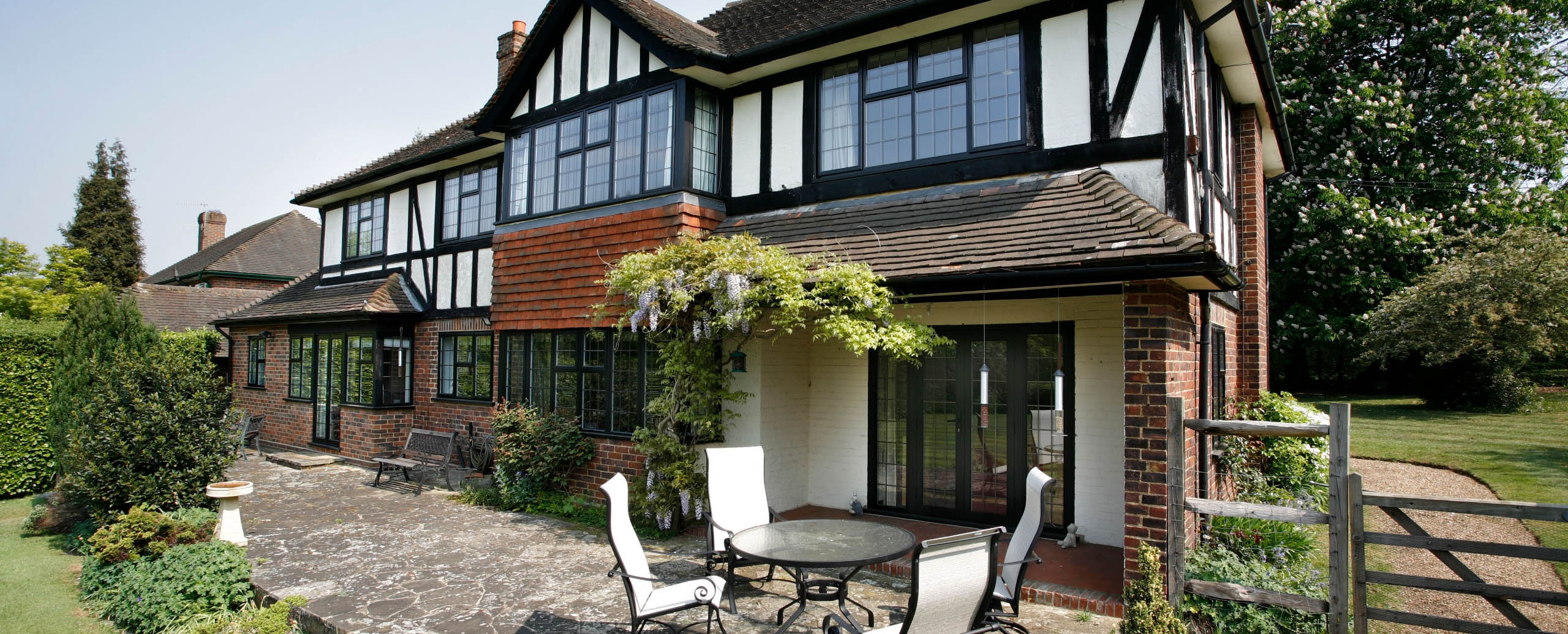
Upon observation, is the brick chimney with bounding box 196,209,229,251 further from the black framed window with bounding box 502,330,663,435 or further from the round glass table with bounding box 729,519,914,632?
the round glass table with bounding box 729,519,914,632

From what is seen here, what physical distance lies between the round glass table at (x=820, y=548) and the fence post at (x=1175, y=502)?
1.85m

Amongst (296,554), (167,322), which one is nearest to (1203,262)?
(296,554)

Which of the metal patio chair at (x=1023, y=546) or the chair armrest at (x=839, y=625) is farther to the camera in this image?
the metal patio chair at (x=1023, y=546)

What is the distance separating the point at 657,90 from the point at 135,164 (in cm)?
3826

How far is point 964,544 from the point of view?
4109 mm

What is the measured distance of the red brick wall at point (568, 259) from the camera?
8.98 m

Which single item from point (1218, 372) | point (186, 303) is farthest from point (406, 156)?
point (186, 303)

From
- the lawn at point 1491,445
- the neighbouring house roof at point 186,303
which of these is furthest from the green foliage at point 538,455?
the neighbouring house roof at point 186,303

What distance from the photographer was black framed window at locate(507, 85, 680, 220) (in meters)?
9.17

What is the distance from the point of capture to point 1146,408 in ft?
18.8

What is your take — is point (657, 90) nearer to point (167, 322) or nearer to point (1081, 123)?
point (1081, 123)

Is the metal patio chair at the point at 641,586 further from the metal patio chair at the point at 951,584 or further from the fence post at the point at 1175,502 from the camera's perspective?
the fence post at the point at 1175,502

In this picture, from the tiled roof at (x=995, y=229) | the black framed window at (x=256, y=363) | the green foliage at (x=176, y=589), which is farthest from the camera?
the black framed window at (x=256, y=363)

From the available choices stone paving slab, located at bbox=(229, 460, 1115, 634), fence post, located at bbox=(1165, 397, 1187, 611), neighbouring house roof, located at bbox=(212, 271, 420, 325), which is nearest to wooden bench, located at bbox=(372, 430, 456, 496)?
stone paving slab, located at bbox=(229, 460, 1115, 634)
